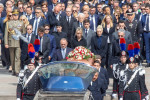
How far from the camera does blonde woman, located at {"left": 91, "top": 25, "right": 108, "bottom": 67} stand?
19.2m

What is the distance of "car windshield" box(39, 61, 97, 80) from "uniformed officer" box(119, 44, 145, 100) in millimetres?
1753

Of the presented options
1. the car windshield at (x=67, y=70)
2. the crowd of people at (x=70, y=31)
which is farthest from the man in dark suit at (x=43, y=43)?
the car windshield at (x=67, y=70)

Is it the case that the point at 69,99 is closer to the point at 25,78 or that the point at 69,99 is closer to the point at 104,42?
the point at 25,78

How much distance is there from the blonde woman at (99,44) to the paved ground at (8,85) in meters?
1.11

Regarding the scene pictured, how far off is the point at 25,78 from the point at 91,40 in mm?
4715

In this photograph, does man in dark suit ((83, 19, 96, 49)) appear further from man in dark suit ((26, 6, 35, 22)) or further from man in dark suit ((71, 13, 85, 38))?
man in dark suit ((26, 6, 35, 22))

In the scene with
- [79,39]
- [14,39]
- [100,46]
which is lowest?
[100,46]

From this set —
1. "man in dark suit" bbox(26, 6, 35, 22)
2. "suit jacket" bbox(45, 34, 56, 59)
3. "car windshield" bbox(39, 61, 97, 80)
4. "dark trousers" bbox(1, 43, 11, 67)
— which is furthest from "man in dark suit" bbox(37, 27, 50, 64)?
"car windshield" bbox(39, 61, 97, 80)

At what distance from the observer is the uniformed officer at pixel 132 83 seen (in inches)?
608

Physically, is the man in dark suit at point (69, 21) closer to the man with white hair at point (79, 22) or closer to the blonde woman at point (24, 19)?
the man with white hair at point (79, 22)

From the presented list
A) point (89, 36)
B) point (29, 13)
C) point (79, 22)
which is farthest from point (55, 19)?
point (89, 36)

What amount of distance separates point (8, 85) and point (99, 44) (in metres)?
2.96

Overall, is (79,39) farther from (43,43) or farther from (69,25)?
(69,25)

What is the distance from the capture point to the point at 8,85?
1862 cm
